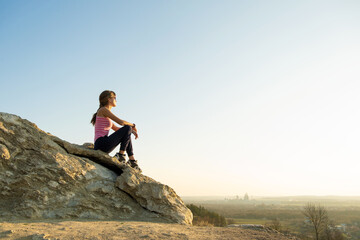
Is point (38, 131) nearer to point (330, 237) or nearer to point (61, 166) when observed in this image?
point (61, 166)

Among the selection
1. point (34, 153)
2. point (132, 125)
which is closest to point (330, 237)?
point (132, 125)

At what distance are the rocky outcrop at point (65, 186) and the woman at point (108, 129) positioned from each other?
0.35 meters

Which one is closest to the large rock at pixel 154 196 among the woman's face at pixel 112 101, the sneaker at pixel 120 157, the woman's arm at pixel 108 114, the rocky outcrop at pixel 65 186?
the rocky outcrop at pixel 65 186

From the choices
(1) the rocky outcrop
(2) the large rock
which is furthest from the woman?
(2) the large rock

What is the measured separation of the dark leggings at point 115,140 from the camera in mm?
7914

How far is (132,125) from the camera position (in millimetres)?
8328

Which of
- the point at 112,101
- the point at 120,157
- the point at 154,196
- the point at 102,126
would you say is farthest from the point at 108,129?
the point at 154,196

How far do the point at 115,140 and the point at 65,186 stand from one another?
197 centimetres

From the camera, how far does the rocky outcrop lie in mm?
6348

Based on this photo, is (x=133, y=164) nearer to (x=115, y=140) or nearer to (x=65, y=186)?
(x=115, y=140)

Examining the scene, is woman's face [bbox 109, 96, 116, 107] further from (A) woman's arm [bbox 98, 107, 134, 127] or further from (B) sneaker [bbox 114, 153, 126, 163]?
(B) sneaker [bbox 114, 153, 126, 163]

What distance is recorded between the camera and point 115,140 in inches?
314

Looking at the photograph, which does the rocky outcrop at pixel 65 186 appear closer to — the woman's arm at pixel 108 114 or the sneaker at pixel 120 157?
the sneaker at pixel 120 157

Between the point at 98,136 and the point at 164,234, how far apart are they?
4.12 meters
